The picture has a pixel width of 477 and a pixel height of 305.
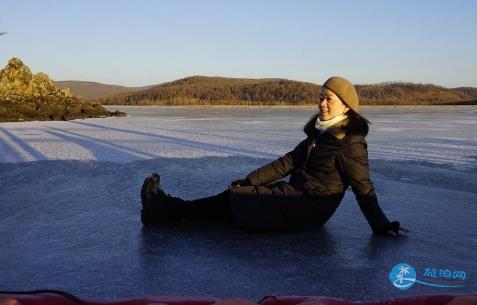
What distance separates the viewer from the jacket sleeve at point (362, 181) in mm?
3213

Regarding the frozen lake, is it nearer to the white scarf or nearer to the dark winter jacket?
the dark winter jacket

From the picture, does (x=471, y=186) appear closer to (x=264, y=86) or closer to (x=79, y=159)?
(x=79, y=159)

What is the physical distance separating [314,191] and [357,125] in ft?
1.75

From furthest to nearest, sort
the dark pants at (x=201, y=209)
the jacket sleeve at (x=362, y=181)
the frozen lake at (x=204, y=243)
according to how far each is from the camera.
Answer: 1. the dark pants at (x=201, y=209)
2. the jacket sleeve at (x=362, y=181)
3. the frozen lake at (x=204, y=243)

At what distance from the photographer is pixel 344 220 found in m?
3.93

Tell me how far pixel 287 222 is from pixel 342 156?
1.97 ft

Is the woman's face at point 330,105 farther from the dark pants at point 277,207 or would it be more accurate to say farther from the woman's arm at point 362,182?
the dark pants at point 277,207

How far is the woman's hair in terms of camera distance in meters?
3.29

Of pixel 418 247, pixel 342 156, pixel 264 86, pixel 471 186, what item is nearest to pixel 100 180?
pixel 342 156

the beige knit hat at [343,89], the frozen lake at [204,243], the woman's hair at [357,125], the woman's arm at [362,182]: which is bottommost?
the frozen lake at [204,243]

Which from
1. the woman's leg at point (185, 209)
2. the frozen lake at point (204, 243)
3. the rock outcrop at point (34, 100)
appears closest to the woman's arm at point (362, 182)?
the frozen lake at point (204, 243)

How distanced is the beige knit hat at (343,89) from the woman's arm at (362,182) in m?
0.27

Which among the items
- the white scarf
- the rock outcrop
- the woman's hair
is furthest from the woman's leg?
the rock outcrop

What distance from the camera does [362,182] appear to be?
321cm
